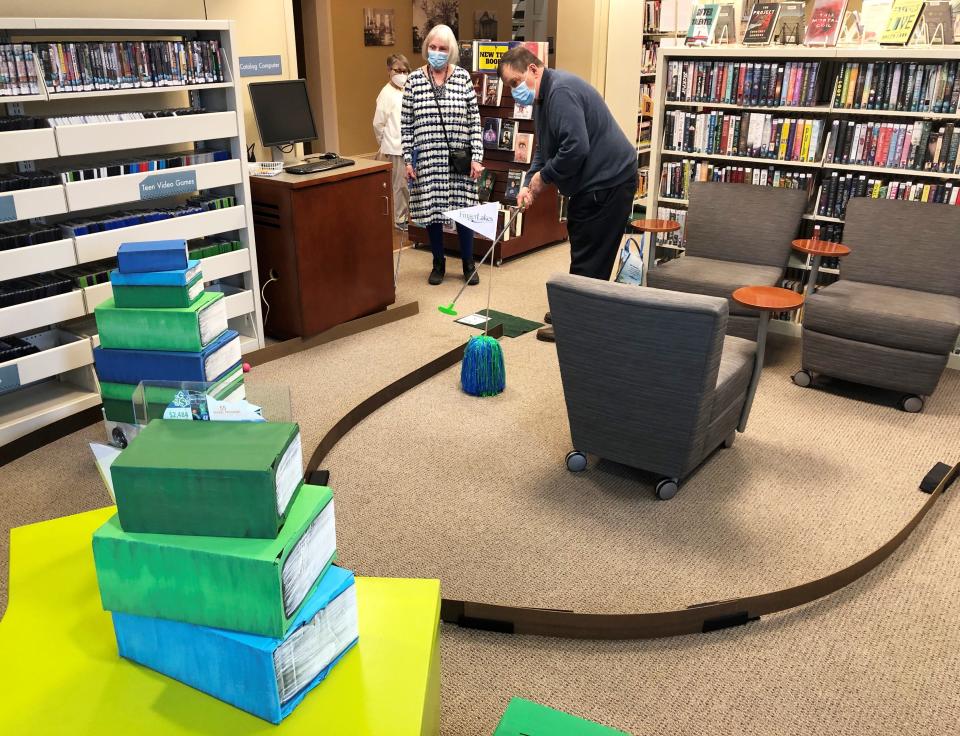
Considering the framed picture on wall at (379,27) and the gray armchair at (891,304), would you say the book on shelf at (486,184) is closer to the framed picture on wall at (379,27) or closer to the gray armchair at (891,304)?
the gray armchair at (891,304)

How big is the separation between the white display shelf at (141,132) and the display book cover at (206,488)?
2.82m

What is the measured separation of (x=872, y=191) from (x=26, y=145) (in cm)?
443

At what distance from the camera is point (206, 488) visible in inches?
53.9

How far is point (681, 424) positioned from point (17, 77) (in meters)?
3.13

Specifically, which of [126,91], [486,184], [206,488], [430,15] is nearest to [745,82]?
[486,184]

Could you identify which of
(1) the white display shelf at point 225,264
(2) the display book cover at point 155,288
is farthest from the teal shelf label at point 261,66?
(2) the display book cover at point 155,288

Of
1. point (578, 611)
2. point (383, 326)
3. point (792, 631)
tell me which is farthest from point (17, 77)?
point (792, 631)

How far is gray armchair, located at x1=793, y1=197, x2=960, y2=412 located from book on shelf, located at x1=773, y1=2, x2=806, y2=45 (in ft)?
3.71

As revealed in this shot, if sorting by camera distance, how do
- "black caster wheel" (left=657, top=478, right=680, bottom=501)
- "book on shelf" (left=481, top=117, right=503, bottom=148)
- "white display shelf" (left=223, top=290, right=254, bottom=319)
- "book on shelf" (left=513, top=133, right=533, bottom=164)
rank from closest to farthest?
"black caster wheel" (left=657, top=478, right=680, bottom=501), "white display shelf" (left=223, top=290, right=254, bottom=319), "book on shelf" (left=513, top=133, right=533, bottom=164), "book on shelf" (left=481, top=117, right=503, bottom=148)

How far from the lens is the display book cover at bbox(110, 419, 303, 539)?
1360 mm

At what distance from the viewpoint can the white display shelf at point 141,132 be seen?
3723mm

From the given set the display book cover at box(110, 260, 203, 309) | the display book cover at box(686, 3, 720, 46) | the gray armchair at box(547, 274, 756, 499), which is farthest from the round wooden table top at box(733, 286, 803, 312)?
the display book cover at box(110, 260, 203, 309)

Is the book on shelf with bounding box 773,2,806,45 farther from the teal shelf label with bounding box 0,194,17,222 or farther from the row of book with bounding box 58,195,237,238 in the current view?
the teal shelf label with bounding box 0,194,17,222

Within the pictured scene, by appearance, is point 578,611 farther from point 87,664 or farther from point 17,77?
point 17,77
